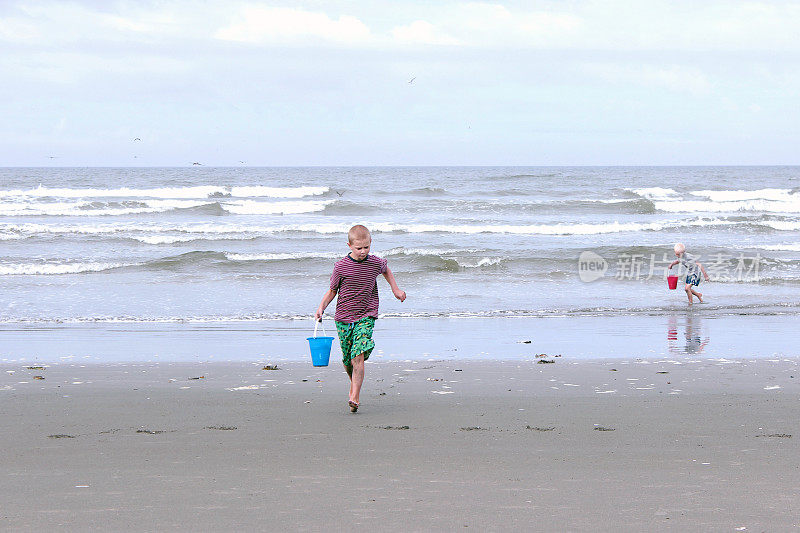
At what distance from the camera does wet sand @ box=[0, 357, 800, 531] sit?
12.0 feet

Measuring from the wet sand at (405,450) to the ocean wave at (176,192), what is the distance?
37.5 metres

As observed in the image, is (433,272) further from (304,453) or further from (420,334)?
(304,453)

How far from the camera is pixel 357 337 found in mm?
5863

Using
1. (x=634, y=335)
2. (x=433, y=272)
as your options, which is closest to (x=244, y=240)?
(x=433, y=272)

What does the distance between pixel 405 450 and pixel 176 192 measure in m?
42.7

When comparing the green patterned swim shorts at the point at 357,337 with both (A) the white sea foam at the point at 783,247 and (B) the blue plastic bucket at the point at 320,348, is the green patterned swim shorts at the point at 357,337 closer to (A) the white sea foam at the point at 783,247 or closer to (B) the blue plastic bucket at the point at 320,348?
(B) the blue plastic bucket at the point at 320,348

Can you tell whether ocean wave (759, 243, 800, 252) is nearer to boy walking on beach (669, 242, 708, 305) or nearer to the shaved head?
boy walking on beach (669, 242, 708, 305)

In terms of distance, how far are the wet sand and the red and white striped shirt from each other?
707mm

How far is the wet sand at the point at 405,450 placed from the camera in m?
3.64

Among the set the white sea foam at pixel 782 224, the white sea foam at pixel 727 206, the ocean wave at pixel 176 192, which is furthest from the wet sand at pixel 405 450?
the ocean wave at pixel 176 192
